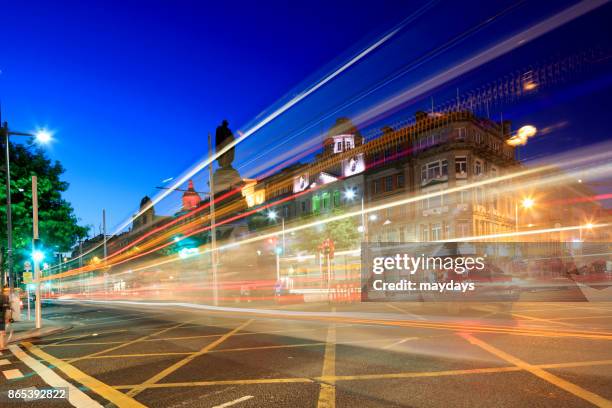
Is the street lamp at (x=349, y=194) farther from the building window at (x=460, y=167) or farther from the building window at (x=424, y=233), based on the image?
the building window at (x=460, y=167)

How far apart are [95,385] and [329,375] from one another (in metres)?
3.93

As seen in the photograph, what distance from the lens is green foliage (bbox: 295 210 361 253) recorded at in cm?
4088

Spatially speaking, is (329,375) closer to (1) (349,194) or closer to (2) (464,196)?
(2) (464,196)

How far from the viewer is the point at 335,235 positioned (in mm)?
40594

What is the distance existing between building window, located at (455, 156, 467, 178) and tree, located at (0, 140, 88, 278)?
111 ft

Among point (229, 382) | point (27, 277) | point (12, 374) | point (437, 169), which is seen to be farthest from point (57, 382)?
point (437, 169)

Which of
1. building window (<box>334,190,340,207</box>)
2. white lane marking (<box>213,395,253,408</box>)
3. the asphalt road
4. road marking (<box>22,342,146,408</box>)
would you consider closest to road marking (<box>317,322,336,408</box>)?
the asphalt road

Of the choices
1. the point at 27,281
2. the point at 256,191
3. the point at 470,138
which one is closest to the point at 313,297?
the point at 27,281

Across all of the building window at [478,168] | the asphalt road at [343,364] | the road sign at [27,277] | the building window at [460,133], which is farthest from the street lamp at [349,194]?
the road sign at [27,277]

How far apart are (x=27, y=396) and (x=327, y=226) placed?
117ft

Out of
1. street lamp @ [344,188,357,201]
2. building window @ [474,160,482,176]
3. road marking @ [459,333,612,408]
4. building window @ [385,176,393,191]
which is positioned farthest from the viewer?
street lamp @ [344,188,357,201]

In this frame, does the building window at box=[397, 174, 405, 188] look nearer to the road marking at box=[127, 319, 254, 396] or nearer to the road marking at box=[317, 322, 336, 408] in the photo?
the road marking at box=[127, 319, 254, 396]

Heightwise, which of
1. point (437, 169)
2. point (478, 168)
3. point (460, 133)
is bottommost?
point (478, 168)

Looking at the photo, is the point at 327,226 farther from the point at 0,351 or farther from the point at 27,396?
the point at 27,396
